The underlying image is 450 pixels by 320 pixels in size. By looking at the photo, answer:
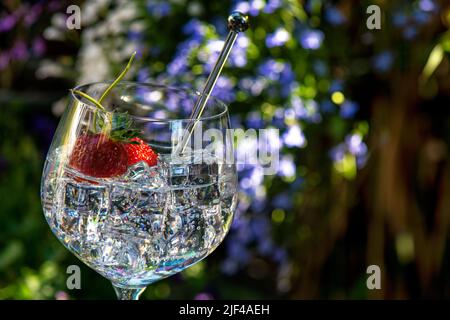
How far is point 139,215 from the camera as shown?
94 cm

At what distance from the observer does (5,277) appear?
2164mm

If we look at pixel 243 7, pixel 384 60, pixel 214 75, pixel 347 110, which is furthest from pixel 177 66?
pixel 214 75

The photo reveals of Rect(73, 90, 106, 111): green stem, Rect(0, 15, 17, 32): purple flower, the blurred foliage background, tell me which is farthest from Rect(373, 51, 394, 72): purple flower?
Rect(0, 15, 17, 32): purple flower

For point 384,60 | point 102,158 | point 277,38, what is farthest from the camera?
point 384,60

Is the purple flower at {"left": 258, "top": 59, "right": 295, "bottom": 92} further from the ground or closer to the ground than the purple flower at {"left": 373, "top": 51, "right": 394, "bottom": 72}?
closer to the ground

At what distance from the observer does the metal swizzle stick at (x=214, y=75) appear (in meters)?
0.96

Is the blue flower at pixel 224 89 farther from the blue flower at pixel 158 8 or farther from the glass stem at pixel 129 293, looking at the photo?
the glass stem at pixel 129 293

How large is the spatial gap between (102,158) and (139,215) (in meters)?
0.08

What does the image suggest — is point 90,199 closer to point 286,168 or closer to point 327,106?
point 286,168

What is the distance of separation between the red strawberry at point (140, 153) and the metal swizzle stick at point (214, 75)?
0.03 meters

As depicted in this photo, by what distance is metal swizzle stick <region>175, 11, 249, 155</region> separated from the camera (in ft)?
3.16

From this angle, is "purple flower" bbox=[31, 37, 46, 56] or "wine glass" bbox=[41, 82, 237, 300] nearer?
"wine glass" bbox=[41, 82, 237, 300]

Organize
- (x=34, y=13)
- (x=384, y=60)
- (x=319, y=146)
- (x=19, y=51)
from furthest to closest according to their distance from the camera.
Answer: (x=19, y=51), (x=34, y=13), (x=319, y=146), (x=384, y=60)

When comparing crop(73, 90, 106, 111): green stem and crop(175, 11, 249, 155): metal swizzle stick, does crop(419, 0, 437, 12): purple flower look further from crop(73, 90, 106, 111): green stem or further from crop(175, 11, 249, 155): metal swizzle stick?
crop(73, 90, 106, 111): green stem
